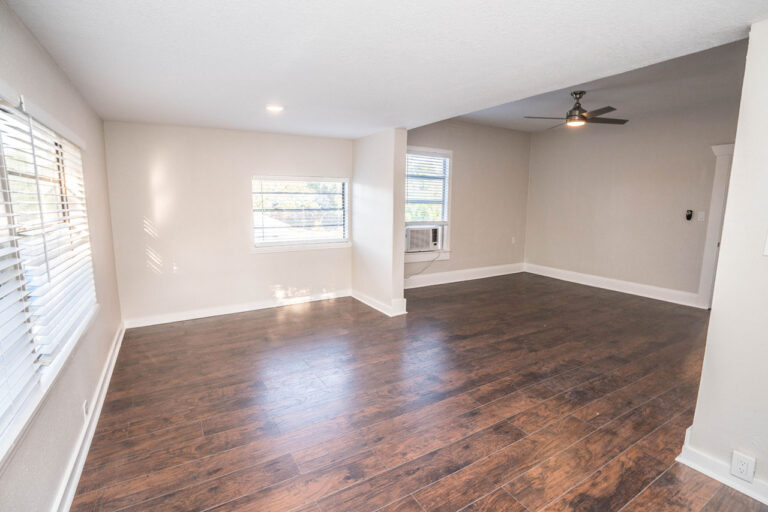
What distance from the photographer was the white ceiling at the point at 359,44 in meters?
1.62

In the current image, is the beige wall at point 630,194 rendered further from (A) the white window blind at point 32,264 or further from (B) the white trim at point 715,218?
(A) the white window blind at point 32,264

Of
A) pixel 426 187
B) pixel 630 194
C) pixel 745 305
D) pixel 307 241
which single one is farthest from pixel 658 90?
pixel 307 241

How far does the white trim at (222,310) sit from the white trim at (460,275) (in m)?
1.18

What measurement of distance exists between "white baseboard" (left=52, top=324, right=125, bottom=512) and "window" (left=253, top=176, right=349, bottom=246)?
2.27m

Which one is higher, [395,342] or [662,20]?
[662,20]

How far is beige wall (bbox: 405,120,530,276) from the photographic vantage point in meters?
6.07

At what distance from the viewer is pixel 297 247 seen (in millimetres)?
5121

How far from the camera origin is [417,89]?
9.26 ft

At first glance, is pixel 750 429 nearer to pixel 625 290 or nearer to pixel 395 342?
pixel 395 342

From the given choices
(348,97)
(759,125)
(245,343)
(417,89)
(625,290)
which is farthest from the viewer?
(625,290)

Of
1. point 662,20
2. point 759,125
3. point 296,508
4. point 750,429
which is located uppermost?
point 662,20

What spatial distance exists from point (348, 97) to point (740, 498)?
3.41 m

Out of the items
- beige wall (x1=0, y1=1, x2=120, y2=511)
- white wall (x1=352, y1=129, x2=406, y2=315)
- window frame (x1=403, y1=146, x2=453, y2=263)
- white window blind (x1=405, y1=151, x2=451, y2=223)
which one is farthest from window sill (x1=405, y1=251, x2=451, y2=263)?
beige wall (x1=0, y1=1, x2=120, y2=511)

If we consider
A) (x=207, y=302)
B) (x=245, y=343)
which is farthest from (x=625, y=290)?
(x=207, y=302)
